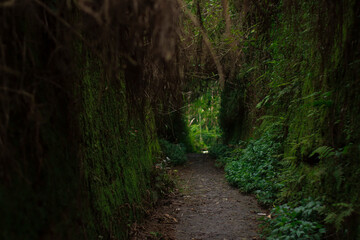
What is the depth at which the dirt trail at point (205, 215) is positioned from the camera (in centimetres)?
430

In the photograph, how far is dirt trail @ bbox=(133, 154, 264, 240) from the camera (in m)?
4.30

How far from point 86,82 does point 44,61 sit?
39.9 inches

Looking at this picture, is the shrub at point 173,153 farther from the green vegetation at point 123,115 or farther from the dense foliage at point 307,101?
the green vegetation at point 123,115

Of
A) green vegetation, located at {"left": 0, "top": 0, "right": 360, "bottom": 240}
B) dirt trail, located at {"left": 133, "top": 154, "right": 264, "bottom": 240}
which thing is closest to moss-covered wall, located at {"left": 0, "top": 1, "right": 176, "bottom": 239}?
green vegetation, located at {"left": 0, "top": 0, "right": 360, "bottom": 240}

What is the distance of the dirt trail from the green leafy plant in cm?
58

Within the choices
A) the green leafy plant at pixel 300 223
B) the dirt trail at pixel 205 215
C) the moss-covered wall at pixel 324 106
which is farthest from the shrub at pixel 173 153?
the green leafy plant at pixel 300 223

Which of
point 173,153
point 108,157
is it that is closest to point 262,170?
point 108,157

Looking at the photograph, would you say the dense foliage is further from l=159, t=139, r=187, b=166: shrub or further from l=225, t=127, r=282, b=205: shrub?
l=159, t=139, r=187, b=166: shrub

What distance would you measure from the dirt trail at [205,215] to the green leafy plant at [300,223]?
576 mm

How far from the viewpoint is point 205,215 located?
17.3ft

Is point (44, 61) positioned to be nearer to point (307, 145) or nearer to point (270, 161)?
point (307, 145)

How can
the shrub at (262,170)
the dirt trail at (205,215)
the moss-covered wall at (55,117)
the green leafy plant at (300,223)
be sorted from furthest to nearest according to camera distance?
1. the shrub at (262,170)
2. the dirt trail at (205,215)
3. the green leafy plant at (300,223)
4. the moss-covered wall at (55,117)

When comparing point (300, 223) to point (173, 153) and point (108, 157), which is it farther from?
point (173, 153)

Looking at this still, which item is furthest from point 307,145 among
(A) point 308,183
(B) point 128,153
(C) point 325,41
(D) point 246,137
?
(D) point 246,137
